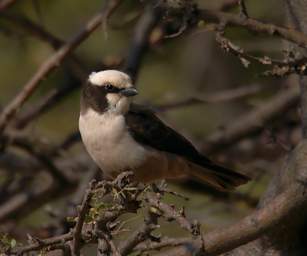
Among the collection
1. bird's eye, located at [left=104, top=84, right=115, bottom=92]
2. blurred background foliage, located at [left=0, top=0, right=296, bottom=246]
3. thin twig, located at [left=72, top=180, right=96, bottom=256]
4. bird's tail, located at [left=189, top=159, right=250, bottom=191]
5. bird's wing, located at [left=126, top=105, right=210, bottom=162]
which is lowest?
blurred background foliage, located at [left=0, top=0, right=296, bottom=246]

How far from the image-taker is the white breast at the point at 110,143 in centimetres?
520

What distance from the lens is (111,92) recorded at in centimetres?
542

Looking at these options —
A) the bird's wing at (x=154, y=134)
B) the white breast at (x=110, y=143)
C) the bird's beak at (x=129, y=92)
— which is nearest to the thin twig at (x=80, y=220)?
the white breast at (x=110, y=143)

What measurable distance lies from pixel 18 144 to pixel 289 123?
1.97 meters

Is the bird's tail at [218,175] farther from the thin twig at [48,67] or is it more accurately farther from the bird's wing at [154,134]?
the thin twig at [48,67]

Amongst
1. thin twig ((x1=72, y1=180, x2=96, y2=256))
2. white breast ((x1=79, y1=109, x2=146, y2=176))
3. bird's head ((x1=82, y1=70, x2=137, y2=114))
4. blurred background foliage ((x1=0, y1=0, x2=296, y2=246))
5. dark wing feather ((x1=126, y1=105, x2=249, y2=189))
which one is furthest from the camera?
blurred background foliage ((x1=0, y1=0, x2=296, y2=246))

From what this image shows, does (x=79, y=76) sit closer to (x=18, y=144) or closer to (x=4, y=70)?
(x=18, y=144)

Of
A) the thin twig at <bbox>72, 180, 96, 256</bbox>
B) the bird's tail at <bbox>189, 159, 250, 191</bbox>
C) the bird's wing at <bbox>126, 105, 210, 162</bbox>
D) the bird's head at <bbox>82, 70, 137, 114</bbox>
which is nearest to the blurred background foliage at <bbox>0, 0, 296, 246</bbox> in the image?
the bird's tail at <bbox>189, 159, 250, 191</bbox>

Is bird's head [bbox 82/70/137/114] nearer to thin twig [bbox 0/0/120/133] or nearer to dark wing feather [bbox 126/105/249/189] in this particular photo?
dark wing feather [bbox 126/105/249/189]

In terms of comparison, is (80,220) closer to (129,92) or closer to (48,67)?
(129,92)

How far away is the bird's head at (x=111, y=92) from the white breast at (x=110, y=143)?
5 cm

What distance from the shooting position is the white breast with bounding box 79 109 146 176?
5.20 meters

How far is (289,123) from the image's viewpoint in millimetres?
6852

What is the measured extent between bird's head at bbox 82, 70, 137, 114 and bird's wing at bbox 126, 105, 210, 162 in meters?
0.09
